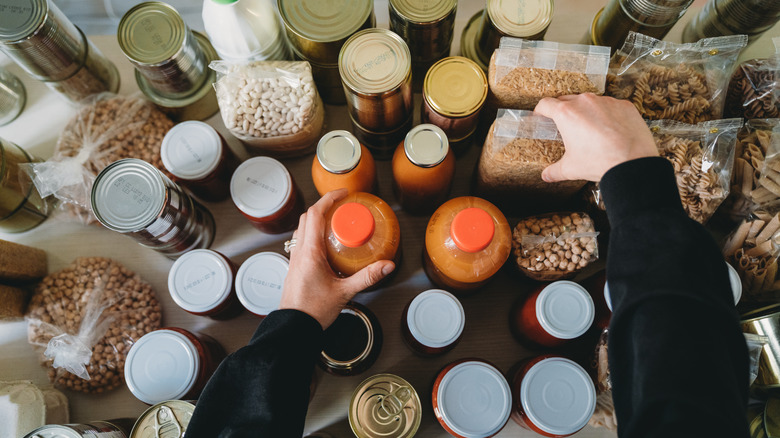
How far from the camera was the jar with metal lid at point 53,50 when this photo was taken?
2.92 feet

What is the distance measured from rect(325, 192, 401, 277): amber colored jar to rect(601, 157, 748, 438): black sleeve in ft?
1.24

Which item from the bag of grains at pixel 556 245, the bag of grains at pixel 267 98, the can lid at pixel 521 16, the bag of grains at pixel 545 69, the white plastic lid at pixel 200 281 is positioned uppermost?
the can lid at pixel 521 16

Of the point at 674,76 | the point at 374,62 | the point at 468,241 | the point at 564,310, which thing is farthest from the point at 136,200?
the point at 674,76

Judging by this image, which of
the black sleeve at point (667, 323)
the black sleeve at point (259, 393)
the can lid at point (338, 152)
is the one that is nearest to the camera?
the black sleeve at point (667, 323)

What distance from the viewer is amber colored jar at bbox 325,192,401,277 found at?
0.74m

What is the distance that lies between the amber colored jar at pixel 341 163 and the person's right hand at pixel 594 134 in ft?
1.16

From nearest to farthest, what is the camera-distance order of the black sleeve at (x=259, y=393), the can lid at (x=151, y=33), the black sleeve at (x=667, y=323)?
the black sleeve at (x=667, y=323) < the black sleeve at (x=259, y=393) < the can lid at (x=151, y=33)

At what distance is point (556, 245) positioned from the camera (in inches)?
34.5

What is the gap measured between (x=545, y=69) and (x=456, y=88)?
0.17 metres

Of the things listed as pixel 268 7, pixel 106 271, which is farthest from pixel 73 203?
pixel 268 7

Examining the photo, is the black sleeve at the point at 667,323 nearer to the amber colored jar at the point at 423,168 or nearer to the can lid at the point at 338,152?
the amber colored jar at the point at 423,168

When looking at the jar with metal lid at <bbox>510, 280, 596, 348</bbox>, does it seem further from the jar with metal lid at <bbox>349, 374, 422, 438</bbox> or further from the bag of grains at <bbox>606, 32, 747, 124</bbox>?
the bag of grains at <bbox>606, 32, 747, 124</bbox>

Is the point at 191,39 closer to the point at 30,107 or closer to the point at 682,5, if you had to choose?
the point at 30,107

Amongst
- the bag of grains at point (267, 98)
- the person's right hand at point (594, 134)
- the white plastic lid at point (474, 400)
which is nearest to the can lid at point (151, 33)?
the bag of grains at point (267, 98)
